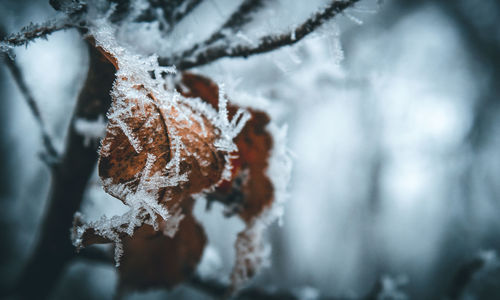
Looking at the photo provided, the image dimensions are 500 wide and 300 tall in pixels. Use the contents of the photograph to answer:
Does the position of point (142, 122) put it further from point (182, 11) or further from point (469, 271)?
point (469, 271)

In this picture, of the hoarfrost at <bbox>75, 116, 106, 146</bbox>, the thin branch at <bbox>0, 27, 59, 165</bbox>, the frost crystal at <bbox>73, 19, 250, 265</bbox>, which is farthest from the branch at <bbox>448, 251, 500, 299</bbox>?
the thin branch at <bbox>0, 27, 59, 165</bbox>

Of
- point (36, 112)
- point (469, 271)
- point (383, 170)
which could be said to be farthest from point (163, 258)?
point (383, 170)

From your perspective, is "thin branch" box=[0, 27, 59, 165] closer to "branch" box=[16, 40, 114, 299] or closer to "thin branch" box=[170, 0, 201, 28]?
"branch" box=[16, 40, 114, 299]

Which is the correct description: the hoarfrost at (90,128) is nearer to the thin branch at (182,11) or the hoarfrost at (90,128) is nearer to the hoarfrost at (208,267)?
the thin branch at (182,11)

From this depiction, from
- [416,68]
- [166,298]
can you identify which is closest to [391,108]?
[416,68]

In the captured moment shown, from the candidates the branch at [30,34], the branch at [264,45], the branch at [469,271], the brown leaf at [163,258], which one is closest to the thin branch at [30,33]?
the branch at [30,34]

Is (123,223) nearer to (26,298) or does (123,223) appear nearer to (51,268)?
(51,268)
